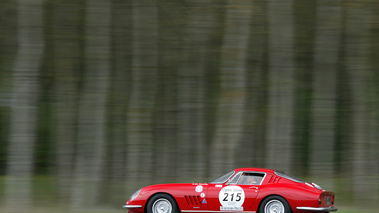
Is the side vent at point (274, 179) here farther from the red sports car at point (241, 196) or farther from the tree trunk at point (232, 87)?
the tree trunk at point (232, 87)

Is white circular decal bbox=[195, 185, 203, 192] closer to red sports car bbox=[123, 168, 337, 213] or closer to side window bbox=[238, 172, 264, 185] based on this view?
red sports car bbox=[123, 168, 337, 213]

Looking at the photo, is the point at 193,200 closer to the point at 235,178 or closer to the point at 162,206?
the point at 162,206

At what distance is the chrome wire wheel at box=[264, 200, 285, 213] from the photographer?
9.18 metres

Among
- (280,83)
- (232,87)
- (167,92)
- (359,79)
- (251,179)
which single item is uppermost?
(359,79)

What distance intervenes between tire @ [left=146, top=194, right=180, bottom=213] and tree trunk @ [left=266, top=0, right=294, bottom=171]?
4295 mm

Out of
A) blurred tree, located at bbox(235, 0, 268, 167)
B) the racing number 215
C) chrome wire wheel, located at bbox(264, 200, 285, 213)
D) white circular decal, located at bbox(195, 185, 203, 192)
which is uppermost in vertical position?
blurred tree, located at bbox(235, 0, 268, 167)

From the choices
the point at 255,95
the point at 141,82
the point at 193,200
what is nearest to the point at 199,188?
the point at 193,200

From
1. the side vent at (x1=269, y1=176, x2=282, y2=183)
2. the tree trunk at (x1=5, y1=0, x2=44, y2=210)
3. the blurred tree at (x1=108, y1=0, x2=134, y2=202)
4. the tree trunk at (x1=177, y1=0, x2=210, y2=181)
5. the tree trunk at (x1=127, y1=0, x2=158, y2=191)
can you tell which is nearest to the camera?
the side vent at (x1=269, y1=176, x2=282, y2=183)

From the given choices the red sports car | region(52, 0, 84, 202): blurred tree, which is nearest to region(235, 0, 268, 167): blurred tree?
the red sports car

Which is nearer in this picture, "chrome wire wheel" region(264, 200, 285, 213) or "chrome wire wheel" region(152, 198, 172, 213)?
"chrome wire wheel" region(264, 200, 285, 213)

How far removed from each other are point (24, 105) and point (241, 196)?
6.47 m

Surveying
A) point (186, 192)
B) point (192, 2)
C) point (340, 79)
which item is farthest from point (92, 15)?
point (340, 79)

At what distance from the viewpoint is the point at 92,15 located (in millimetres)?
13164

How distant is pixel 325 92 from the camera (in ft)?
44.0
